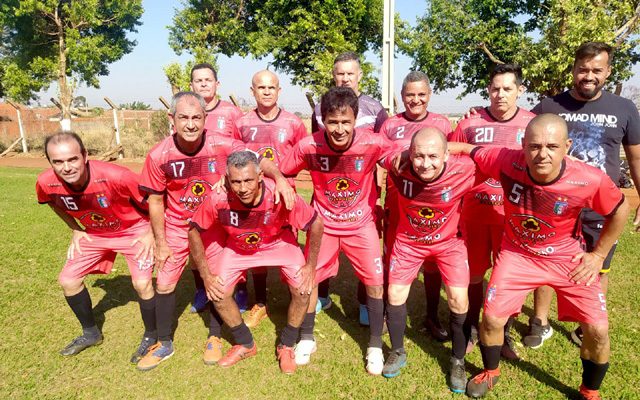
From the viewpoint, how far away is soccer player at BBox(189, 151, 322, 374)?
3795 mm

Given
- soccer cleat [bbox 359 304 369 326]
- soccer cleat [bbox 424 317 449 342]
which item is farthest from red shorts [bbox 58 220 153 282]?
soccer cleat [bbox 424 317 449 342]

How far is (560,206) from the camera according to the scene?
321cm

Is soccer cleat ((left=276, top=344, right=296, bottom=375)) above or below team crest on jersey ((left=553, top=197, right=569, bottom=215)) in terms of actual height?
below

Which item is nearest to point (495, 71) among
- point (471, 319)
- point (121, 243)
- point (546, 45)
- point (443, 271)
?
point (443, 271)

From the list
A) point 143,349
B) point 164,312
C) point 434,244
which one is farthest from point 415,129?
point 143,349

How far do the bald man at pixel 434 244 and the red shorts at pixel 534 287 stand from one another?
0.39m

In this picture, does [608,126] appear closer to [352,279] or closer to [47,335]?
[352,279]

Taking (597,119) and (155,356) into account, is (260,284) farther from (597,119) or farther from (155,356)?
(597,119)

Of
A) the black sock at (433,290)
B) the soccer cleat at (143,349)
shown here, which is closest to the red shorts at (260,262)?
the soccer cleat at (143,349)

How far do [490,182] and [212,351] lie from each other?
10.4ft

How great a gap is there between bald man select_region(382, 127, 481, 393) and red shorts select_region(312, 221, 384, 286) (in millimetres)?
203

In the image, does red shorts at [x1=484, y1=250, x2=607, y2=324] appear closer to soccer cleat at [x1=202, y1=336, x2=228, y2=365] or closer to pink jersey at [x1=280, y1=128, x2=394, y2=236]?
pink jersey at [x1=280, y1=128, x2=394, y2=236]

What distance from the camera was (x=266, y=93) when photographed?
4.87 meters

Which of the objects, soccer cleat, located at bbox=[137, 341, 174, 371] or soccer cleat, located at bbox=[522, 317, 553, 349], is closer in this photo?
soccer cleat, located at bbox=[137, 341, 174, 371]
